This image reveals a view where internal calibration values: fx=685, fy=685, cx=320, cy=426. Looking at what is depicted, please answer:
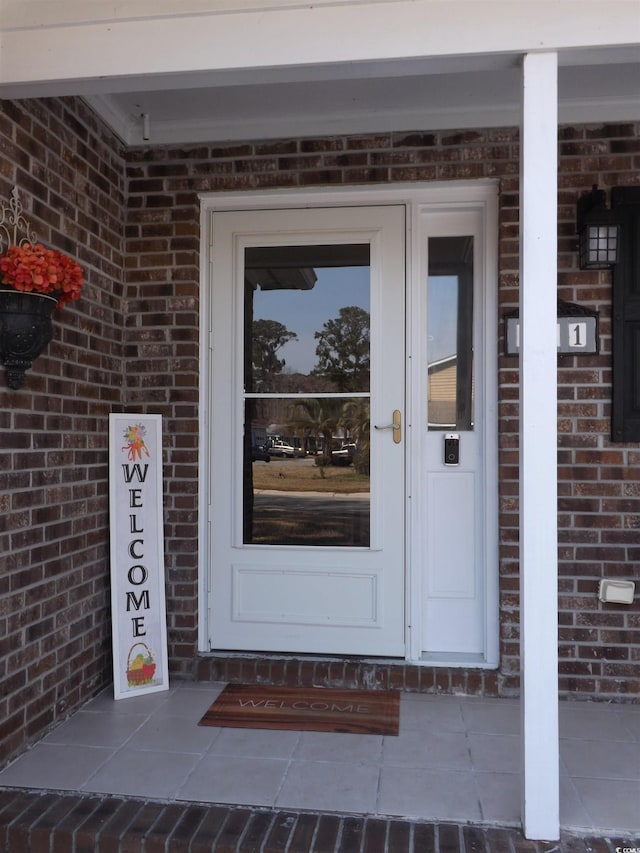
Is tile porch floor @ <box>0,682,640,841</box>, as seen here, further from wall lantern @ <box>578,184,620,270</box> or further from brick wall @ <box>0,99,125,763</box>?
wall lantern @ <box>578,184,620,270</box>

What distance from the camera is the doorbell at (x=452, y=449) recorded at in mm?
3262

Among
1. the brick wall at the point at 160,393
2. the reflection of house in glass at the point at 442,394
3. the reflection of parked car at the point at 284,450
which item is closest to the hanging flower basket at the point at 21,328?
the brick wall at the point at 160,393

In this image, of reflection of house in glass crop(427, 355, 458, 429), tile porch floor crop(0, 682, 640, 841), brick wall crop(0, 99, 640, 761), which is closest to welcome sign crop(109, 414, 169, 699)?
brick wall crop(0, 99, 640, 761)

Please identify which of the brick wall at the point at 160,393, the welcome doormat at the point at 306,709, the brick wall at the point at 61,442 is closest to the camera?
the brick wall at the point at 61,442

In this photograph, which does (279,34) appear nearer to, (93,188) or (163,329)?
(93,188)

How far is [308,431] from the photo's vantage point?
11.0 feet

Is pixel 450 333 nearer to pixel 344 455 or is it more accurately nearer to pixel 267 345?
pixel 344 455

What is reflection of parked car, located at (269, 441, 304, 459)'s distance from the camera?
3.34 metres

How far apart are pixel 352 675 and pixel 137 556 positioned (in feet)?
3.74

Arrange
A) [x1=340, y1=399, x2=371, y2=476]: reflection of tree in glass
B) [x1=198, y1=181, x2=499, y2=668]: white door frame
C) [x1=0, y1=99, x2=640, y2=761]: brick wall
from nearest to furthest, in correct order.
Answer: [x1=0, y1=99, x2=640, y2=761]: brick wall
[x1=198, y1=181, x2=499, y2=668]: white door frame
[x1=340, y1=399, x2=371, y2=476]: reflection of tree in glass

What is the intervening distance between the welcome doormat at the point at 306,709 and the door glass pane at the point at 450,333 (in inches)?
50.9

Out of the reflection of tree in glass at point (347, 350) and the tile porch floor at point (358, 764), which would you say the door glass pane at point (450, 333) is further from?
the tile porch floor at point (358, 764)

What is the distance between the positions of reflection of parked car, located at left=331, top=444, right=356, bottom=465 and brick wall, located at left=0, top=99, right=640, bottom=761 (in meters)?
0.67

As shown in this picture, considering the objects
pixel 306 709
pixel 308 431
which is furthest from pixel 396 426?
pixel 306 709
